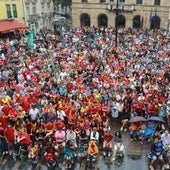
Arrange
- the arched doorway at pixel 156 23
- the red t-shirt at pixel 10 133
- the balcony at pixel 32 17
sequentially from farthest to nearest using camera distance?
the arched doorway at pixel 156 23, the balcony at pixel 32 17, the red t-shirt at pixel 10 133

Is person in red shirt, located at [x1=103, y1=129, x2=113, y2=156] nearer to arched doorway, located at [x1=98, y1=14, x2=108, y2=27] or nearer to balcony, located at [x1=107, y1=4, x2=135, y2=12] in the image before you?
balcony, located at [x1=107, y1=4, x2=135, y2=12]

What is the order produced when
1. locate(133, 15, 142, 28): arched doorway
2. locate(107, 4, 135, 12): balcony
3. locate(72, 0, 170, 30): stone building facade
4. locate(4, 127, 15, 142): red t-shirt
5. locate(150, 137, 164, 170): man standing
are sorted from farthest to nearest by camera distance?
locate(133, 15, 142, 28): arched doorway < locate(107, 4, 135, 12): balcony < locate(72, 0, 170, 30): stone building facade < locate(4, 127, 15, 142): red t-shirt < locate(150, 137, 164, 170): man standing

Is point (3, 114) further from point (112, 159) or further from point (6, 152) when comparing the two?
point (112, 159)

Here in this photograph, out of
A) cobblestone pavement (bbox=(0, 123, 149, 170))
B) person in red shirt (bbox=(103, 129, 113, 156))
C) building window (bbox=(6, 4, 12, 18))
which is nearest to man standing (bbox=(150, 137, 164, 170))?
cobblestone pavement (bbox=(0, 123, 149, 170))

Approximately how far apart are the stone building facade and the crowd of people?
21.5 meters

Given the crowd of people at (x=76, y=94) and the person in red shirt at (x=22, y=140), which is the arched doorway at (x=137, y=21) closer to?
the crowd of people at (x=76, y=94)

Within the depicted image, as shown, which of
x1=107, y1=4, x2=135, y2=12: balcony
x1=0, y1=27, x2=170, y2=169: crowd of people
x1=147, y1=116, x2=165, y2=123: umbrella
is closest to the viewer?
x1=0, y1=27, x2=170, y2=169: crowd of people

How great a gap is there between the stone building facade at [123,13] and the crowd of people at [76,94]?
2154 cm

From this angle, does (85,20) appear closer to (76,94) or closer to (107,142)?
(76,94)

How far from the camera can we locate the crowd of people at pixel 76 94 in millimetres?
13734

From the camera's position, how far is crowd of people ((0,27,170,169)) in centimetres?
1373

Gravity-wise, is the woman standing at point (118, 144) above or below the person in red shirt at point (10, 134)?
below

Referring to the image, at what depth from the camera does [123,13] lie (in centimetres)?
5084

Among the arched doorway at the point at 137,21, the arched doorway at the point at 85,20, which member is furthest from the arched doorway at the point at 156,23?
the arched doorway at the point at 85,20
